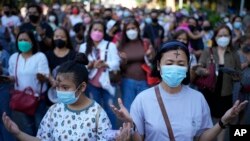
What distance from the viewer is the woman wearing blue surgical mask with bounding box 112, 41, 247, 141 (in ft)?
10.5

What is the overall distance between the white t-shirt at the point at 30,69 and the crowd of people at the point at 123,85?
0.01 m

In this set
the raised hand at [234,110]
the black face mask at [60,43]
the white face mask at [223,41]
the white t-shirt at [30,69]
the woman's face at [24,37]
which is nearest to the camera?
the raised hand at [234,110]

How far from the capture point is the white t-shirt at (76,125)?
3.36 m

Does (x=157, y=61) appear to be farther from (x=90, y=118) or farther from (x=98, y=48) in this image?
(x=98, y=48)

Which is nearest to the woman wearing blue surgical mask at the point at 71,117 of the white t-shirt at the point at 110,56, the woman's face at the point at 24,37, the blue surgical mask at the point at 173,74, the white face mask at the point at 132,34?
the blue surgical mask at the point at 173,74

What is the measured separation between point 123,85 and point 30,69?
4.83 ft

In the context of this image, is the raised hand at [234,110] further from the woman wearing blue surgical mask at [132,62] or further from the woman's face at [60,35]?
the woman's face at [60,35]

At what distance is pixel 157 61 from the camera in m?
3.50

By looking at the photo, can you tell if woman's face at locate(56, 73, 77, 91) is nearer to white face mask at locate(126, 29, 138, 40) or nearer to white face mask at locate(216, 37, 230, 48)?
white face mask at locate(216, 37, 230, 48)

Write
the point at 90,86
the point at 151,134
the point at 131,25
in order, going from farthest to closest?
the point at 131,25
the point at 90,86
the point at 151,134

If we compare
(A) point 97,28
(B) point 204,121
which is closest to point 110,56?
(A) point 97,28

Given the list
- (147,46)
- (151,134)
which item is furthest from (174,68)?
(147,46)

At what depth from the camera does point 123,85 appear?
6.40m

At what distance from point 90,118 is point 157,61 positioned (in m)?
0.68
